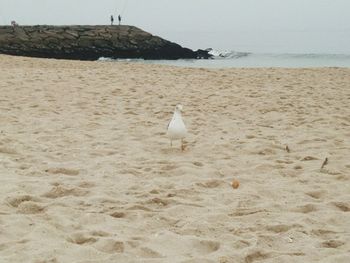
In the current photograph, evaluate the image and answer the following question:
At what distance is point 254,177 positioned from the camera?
13.5 feet

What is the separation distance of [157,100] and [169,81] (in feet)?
9.66

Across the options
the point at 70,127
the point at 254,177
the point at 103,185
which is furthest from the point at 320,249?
the point at 70,127

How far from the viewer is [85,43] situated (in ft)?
124

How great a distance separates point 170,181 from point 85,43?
117ft

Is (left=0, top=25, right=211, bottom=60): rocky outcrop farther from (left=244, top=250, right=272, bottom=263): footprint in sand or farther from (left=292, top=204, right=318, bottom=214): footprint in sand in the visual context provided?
(left=244, top=250, right=272, bottom=263): footprint in sand

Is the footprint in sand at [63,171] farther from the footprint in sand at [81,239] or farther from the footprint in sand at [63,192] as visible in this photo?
the footprint in sand at [81,239]

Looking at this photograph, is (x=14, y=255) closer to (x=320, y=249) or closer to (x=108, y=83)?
(x=320, y=249)

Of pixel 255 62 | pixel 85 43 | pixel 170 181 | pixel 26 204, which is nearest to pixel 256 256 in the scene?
pixel 170 181

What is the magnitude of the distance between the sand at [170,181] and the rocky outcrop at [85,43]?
27966 mm

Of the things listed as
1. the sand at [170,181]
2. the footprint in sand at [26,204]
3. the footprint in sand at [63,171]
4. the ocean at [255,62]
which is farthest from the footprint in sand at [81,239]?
the ocean at [255,62]

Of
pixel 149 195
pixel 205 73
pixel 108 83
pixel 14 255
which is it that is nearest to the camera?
pixel 14 255

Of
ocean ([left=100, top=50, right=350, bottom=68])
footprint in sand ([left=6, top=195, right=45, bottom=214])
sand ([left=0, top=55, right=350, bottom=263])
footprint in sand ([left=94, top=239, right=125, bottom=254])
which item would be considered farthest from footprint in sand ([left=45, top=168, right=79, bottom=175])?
ocean ([left=100, top=50, right=350, bottom=68])

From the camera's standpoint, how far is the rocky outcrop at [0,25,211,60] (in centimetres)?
3447

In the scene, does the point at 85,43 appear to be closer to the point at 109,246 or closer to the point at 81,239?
the point at 81,239
